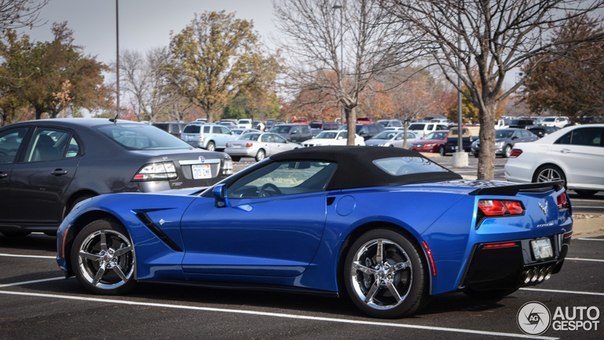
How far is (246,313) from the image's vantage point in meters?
6.73

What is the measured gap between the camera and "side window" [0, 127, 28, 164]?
10977 millimetres

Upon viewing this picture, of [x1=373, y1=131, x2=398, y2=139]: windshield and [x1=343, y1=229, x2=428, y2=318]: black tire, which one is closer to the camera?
[x1=343, y1=229, x2=428, y2=318]: black tire

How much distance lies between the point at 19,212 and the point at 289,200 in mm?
5002

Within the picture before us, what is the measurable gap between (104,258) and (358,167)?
7.99 ft

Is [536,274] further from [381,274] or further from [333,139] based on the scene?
[333,139]

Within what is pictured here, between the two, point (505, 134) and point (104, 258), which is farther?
point (505, 134)

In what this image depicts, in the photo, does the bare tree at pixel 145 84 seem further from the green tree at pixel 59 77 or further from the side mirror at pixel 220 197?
the side mirror at pixel 220 197

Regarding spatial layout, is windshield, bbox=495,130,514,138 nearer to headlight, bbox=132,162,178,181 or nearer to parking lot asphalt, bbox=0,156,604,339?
headlight, bbox=132,162,178,181

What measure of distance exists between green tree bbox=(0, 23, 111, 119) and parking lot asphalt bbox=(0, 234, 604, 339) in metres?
38.5

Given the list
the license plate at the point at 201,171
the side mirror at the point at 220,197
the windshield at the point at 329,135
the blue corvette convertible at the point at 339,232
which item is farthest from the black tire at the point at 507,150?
the side mirror at the point at 220,197

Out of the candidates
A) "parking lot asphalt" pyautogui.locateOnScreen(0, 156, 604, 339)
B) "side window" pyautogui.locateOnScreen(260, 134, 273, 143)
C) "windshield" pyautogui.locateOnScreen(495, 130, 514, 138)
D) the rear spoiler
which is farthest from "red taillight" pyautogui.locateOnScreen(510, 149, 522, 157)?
"windshield" pyautogui.locateOnScreen(495, 130, 514, 138)

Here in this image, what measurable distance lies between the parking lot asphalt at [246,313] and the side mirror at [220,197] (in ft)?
2.70

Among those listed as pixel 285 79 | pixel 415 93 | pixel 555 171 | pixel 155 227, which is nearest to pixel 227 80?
pixel 415 93

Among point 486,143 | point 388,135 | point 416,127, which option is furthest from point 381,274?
point 416,127
